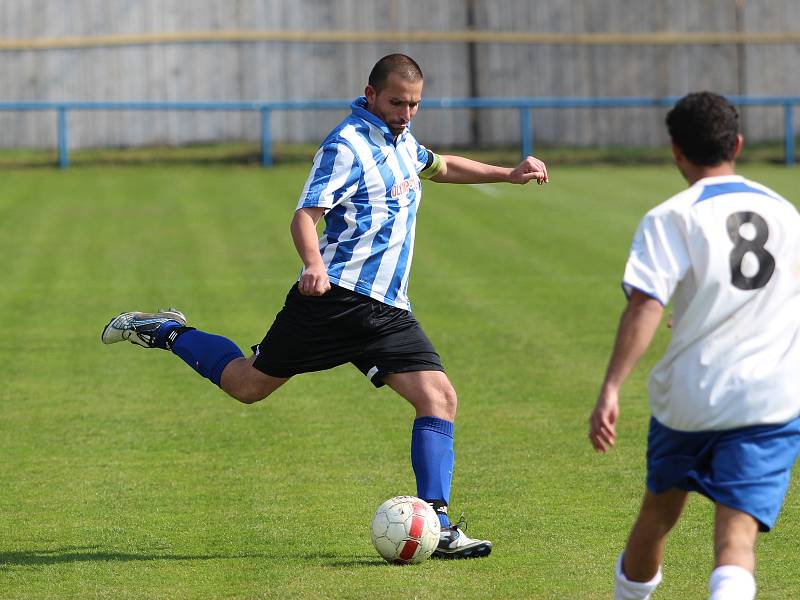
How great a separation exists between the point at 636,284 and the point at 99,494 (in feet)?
11.8

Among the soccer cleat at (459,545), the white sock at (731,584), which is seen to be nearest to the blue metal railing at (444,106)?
the soccer cleat at (459,545)

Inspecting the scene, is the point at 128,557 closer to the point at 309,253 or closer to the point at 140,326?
the point at 309,253

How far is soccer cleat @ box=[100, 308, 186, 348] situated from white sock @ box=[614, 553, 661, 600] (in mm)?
3124

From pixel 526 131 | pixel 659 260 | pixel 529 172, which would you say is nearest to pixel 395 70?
pixel 529 172

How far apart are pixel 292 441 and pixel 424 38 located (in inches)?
756

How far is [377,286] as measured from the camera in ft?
19.1

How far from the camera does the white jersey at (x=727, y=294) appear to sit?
399 centimetres

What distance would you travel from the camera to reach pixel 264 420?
27.9ft

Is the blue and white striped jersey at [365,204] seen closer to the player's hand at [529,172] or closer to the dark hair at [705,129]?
the player's hand at [529,172]

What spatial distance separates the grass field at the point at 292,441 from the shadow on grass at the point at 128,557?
0.6 inches

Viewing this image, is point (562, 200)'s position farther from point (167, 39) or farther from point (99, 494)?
point (99, 494)

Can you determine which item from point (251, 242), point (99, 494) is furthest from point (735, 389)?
point (251, 242)

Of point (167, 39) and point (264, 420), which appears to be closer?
point (264, 420)

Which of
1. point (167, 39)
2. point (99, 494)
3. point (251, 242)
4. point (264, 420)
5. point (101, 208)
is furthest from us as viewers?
point (167, 39)
